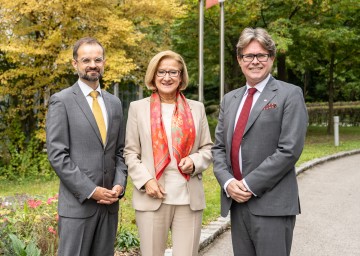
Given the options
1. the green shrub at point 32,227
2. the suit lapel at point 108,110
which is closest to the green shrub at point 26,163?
the green shrub at point 32,227

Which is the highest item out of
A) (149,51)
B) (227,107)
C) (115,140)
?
(149,51)

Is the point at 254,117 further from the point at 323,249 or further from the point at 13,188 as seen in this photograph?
the point at 13,188

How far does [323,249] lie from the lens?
666cm

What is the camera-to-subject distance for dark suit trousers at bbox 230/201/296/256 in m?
3.60

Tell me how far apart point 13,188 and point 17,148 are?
2.83 metres

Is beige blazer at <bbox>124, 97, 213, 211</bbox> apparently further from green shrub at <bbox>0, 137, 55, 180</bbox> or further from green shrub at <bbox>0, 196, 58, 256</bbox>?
green shrub at <bbox>0, 137, 55, 180</bbox>

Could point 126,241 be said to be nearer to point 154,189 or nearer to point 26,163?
point 154,189

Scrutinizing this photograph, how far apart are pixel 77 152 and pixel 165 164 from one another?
2.15 feet

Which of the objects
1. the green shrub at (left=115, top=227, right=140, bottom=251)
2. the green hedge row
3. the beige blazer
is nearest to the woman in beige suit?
the beige blazer

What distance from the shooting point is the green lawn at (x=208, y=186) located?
773cm

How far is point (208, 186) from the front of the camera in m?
10.5

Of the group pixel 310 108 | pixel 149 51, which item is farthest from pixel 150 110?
pixel 310 108

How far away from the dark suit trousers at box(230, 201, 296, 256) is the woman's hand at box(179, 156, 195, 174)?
0.42m

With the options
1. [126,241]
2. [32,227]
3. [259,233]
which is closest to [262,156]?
[259,233]
